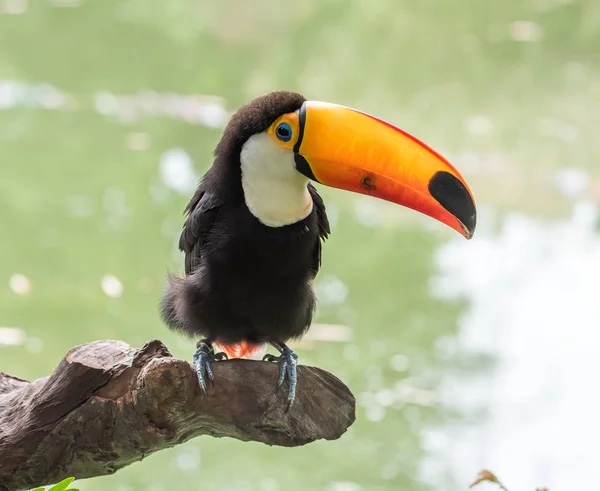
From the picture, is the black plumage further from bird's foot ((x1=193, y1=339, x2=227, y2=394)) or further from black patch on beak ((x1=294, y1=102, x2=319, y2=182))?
bird's foot ((x1=193, y1=339, x2=227, y2=394))

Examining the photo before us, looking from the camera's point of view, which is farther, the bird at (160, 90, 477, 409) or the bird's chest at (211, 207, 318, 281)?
the bird's chest at (211, 207, 318, 281)

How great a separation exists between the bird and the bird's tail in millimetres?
72

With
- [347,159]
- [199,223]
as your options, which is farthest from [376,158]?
[199,223]

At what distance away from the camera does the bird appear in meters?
1.85

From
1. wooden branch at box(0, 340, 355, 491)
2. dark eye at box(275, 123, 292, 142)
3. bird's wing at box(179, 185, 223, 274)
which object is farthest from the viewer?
bird's wing at box(179, 185, 223, 274)

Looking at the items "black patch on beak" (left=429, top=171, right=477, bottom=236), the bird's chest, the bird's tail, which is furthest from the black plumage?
"black patch on beak" (left=429, top=171, right=477, bottom=236)

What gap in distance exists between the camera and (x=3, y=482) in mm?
1871

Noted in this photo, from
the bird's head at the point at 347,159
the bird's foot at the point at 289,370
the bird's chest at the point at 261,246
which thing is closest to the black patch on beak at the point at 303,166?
the bird's head at the point at 347,159

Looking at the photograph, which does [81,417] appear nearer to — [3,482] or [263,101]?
[3,482]

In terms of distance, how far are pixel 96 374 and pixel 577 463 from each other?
2.27 metres

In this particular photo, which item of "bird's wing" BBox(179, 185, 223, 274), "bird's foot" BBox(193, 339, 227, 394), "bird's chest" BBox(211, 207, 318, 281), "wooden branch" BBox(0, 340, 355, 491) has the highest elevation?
"bird's wing" BBox(179, 185, 223, 274)

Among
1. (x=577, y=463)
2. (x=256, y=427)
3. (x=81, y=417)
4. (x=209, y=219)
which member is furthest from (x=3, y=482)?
(x=577, y=463)

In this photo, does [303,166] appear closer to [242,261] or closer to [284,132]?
[284,132]

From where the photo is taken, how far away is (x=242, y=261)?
1.98m
